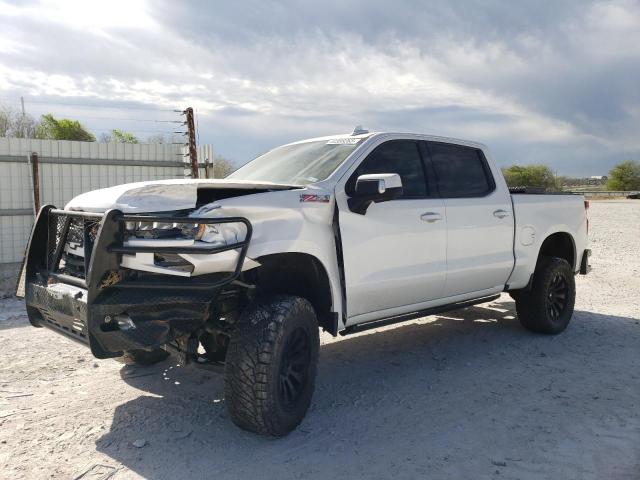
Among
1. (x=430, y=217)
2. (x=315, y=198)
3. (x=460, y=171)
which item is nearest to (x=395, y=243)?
(x=430, y=217)

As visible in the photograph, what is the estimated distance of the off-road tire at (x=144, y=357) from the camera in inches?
196

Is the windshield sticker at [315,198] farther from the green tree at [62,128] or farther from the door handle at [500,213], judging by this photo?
the green tree at [62,128]

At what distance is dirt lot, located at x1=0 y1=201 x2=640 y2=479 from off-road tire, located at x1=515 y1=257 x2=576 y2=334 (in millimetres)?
169

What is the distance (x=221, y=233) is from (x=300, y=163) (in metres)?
1.53

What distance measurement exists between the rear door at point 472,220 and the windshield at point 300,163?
3.15 feet

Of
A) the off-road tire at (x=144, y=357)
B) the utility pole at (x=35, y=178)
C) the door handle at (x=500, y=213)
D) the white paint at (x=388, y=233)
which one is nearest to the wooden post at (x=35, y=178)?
the utility pole at (x=35, y=178)

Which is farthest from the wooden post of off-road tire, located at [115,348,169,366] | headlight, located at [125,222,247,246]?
headlight, located at [125,222,247,246]

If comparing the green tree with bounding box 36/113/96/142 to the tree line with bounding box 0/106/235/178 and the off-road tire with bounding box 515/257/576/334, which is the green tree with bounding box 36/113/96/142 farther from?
the off-road tire with bounding box 515/257/576/334

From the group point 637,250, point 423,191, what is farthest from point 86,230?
point 637,250

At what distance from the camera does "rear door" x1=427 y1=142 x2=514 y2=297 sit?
5199 mm

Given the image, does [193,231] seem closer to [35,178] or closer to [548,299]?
[548,299]

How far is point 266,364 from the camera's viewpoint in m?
3.58

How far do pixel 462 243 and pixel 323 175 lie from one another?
154 cm

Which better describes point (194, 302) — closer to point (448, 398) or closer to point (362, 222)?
point (362, 222)
